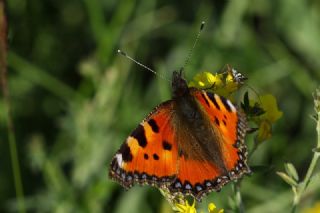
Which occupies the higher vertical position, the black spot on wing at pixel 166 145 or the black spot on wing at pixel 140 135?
the black spot on wing at pixel 140 135

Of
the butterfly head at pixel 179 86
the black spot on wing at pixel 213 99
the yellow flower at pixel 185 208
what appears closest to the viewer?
the yellow flower at pixel 185 208

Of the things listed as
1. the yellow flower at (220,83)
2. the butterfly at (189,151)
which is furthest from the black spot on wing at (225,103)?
the yellow flower at (220,83)

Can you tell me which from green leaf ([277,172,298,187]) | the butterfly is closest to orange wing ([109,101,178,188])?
the butterfly

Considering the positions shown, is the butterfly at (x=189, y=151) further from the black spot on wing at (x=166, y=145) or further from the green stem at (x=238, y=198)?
the green stem at (x=238, y=198)

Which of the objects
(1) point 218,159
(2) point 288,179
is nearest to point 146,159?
(1) point 218,159

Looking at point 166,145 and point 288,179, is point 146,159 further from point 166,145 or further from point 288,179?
point 288,179

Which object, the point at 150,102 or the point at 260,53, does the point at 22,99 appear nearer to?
the point at 150,102
